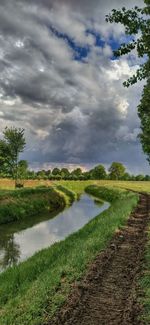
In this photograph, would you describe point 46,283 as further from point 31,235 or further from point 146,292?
point 31,235

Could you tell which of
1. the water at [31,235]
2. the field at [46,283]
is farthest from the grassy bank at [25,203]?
the field at [46,283]

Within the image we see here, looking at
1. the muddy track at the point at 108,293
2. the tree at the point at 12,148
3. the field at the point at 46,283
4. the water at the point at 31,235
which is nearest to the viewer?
the muddy track at the point at 108,293

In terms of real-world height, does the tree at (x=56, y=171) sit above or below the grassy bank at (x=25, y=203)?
above

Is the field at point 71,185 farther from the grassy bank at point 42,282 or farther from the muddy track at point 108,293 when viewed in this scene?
the muddy track at point 108,293

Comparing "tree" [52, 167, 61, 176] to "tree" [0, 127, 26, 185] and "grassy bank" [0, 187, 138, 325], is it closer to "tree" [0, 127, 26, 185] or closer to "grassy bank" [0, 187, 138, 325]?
"tree" [0, 127, 26, 185]

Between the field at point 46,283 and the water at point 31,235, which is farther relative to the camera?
the water at point 31,235

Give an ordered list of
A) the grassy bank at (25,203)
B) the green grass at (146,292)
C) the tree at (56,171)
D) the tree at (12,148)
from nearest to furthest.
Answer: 1. the green grass at (146,292)
2. the grassy bank at (25,203)
3. the tree at (12,148)
4. the tree at (56,171)

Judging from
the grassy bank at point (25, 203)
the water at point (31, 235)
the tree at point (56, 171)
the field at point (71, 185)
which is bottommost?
the water at point (31, 235)

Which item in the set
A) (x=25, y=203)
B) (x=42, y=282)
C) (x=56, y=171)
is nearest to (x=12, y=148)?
(x=25, y=203)

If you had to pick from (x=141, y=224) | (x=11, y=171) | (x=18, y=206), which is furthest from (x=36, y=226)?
(x=11, y=171)

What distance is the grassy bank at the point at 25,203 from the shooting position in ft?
124

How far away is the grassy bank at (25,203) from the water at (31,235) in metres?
1.31

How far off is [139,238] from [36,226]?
1473 centimetres

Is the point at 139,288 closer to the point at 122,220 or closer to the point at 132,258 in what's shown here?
the point at 132,258
